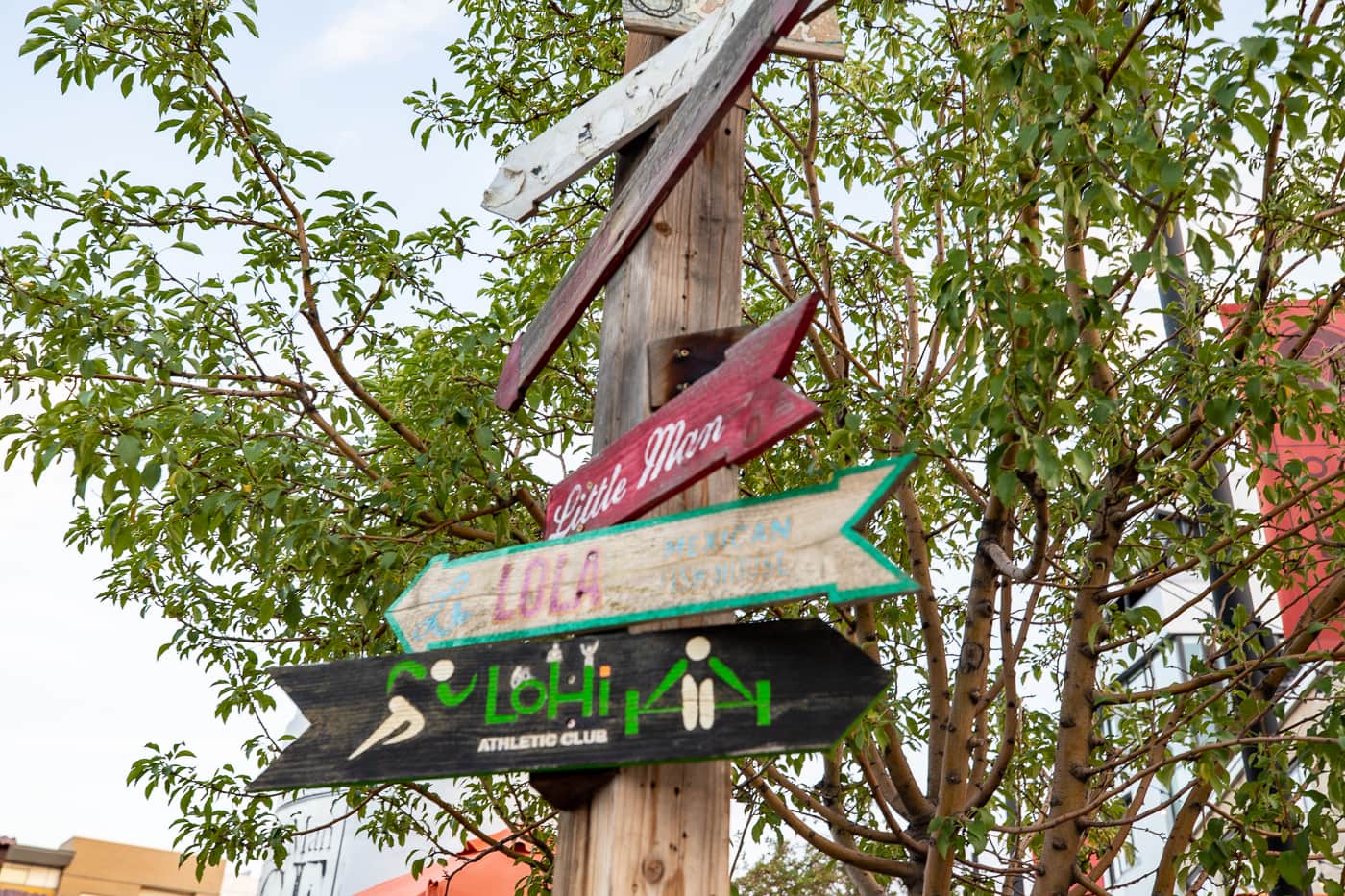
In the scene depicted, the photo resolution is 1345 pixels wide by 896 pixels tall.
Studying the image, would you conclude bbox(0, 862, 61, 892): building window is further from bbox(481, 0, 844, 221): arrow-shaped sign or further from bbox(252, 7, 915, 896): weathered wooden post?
bbox(252, 7, 915, 896): weathered wooden post

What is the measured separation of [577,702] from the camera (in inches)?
95.3

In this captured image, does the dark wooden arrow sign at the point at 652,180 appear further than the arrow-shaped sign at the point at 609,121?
No

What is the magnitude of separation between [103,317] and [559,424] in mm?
2513

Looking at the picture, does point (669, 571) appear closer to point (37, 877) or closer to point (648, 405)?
point (648, 405)

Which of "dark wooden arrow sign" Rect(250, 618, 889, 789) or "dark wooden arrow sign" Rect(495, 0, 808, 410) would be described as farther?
"dark wooden arrow sign" Rect(495, 0, 808, 410)

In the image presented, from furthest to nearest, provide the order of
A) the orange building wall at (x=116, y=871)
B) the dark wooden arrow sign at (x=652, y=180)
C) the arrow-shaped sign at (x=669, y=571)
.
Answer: the orange building wall at (x=116, y=871) < the dark wooden arrow sign at (x=652, y=180) < the arrow-shaped sign at (x=669, y=571)

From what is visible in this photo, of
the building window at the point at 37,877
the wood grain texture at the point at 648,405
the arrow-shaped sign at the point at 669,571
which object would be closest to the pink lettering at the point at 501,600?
the arrow-shaped sign at the point at 669,571

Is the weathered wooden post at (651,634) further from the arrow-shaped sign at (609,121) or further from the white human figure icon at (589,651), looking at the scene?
the arrow-shaped sign at (609,121)

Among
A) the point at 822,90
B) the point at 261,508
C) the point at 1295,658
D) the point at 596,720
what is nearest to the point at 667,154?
the point at 596,720

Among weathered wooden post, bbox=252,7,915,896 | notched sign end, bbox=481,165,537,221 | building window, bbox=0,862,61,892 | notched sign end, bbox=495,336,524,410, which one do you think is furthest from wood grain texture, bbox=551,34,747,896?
building window, bbox=0,862,61,892

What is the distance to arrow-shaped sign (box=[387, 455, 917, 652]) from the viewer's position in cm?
218

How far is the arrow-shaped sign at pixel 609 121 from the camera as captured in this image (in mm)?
3246

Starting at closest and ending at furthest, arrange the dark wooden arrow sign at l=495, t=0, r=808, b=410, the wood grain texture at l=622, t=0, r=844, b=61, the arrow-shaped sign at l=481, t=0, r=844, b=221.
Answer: the dark wooden arrow sign at l=495, t=0, r=808, b=410 → the arrow-shaped sign at l=481, t=0, r=844, b=221 → the wood grain texture at l=622, t=0, r=844, b=61

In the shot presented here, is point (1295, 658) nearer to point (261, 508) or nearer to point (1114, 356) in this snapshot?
point (1114, 356)
